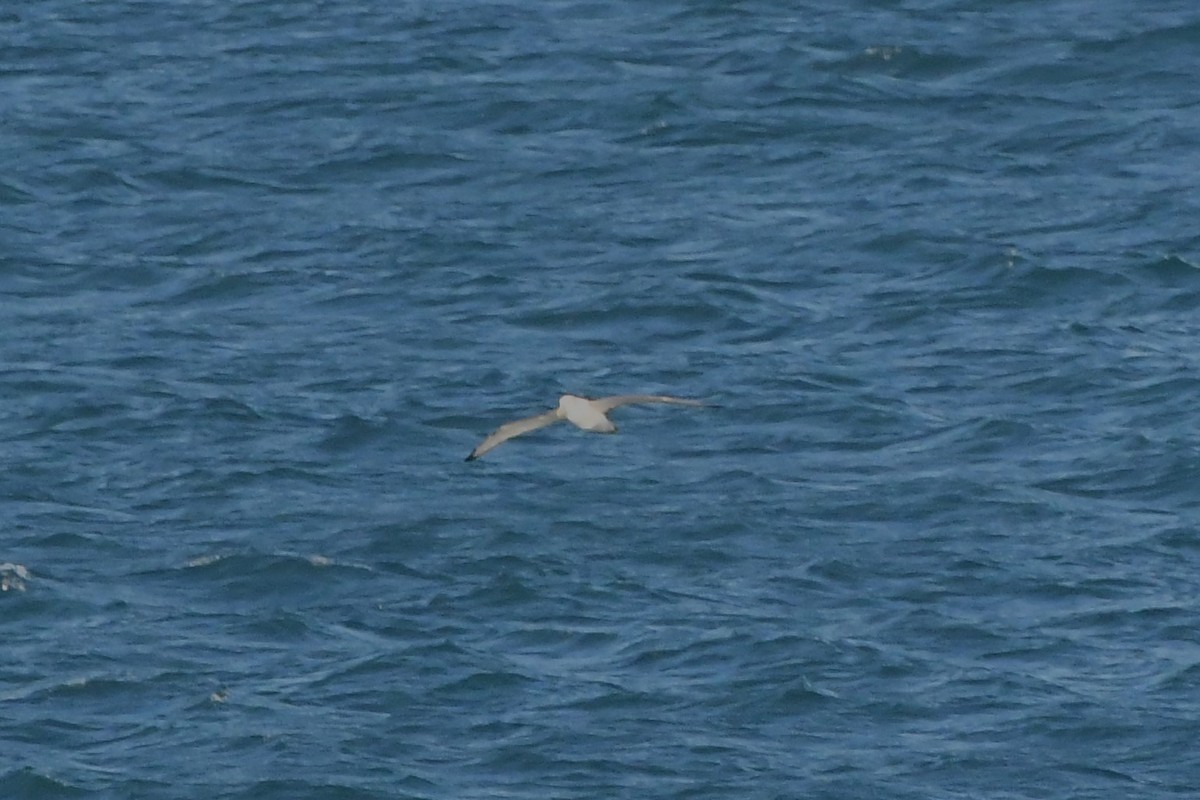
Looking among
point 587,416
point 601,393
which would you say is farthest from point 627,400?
point 601,393

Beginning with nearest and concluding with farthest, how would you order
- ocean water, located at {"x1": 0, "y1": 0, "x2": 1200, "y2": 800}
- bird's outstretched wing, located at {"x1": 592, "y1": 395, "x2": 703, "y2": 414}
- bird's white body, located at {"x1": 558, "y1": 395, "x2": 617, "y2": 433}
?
bird's outstretched wing, located at {"x1": 592, "y1": 395, "x2": 703, "y2": 414}
bird's white body, located at {"x1": 558, "y1": 395, "x2": 617, "y2": 433}
ocean water, located at {"x1": 0, "y1": 0, "x2": 1200, "y2": 800}

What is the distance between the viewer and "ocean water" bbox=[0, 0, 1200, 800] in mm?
28094

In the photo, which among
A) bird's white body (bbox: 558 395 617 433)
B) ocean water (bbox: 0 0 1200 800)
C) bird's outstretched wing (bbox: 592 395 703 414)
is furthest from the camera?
ocean water (bbox: 0 0 1200 800)

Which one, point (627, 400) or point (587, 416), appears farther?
point (587, 416)

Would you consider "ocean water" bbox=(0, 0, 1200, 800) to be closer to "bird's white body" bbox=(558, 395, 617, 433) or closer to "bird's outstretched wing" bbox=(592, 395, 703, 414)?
"bird's white body" bbox=(558, 395, 617, 433)

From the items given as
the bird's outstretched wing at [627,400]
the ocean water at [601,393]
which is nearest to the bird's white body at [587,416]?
the bird's outstretched wing at [627,400]

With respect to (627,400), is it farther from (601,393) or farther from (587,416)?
(601,393)

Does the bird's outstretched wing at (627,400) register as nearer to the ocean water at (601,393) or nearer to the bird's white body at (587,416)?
the bird's white body at (587,416)

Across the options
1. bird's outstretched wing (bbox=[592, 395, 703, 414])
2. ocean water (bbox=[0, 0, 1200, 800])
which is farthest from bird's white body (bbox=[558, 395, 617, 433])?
ocean water (bbox=[0, 0, 1200, 800])

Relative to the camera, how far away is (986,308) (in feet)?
118

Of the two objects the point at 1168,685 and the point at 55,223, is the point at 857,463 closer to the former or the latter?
the point at 1168,685

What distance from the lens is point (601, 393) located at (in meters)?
33.6

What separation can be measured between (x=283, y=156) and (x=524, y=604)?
12163 mm

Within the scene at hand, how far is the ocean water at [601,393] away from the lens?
2809 cm
